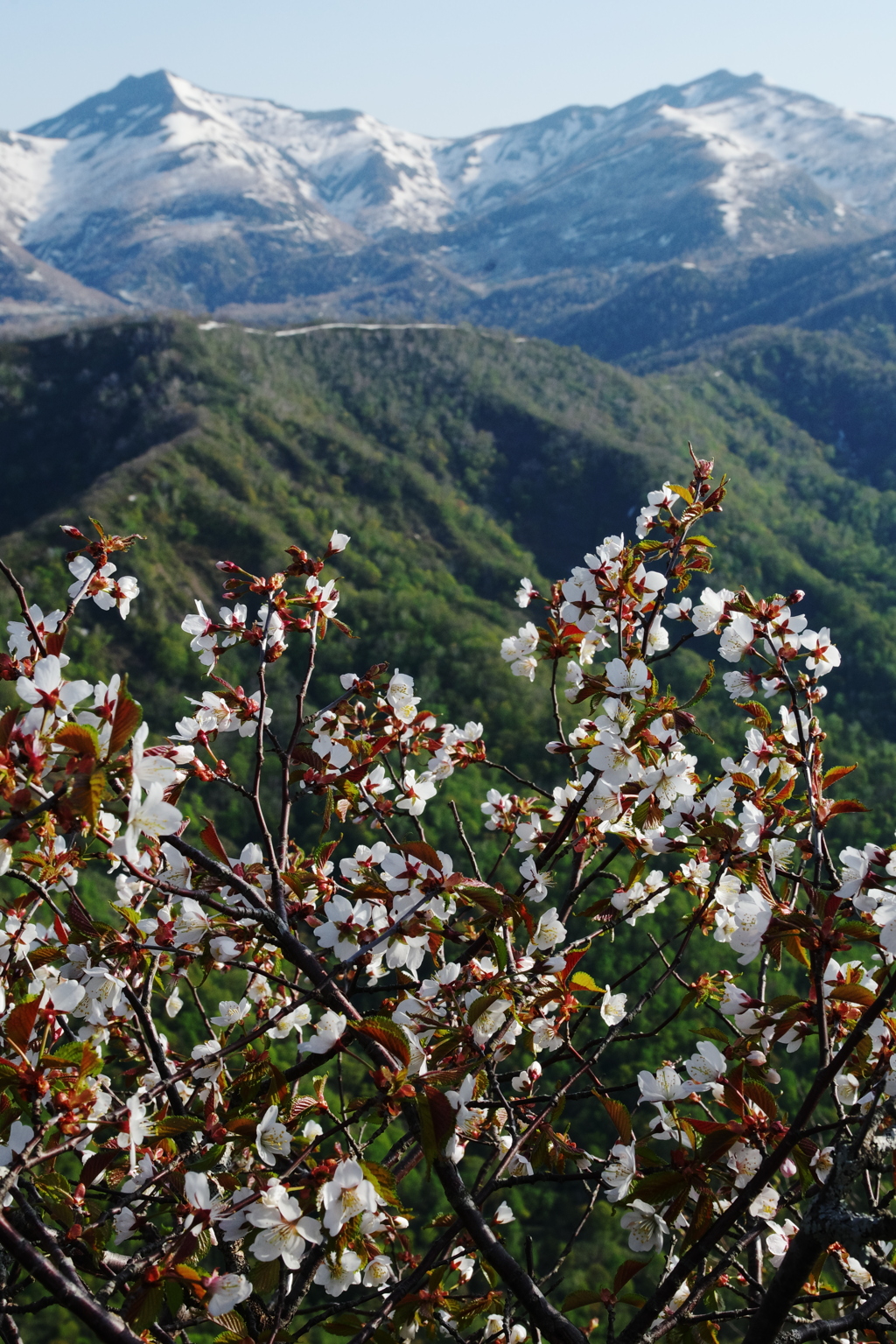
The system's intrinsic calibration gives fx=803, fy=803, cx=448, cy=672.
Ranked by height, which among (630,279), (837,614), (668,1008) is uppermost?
(630,279)

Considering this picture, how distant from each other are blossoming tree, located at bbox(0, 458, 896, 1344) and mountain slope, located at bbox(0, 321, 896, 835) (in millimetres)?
17818

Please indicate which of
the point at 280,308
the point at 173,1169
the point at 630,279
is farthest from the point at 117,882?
the point at 280,308

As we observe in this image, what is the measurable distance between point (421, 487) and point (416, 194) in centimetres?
16990

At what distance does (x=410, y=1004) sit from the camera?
1.57 meters

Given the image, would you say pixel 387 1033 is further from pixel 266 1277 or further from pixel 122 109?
pixel 122 109

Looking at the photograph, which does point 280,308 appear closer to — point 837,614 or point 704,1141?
point 837,614

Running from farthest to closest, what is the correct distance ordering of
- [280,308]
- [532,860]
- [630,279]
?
[280,308] → [630,279] → [532,860]

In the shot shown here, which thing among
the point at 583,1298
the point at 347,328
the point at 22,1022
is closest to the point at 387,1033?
the point at 22,1022

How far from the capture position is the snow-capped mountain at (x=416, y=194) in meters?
111

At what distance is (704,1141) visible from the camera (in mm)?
1242

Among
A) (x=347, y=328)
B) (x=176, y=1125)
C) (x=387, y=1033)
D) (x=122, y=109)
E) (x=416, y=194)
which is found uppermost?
(x=122, y=109)

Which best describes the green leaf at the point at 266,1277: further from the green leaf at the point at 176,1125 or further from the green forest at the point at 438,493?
the green forest at the point at 438,493

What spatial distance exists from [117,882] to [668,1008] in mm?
Answer: 14923

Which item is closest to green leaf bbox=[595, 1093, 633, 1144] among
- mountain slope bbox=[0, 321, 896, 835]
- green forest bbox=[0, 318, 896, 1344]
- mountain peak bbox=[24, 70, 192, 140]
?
green forest bbox=[0, 318, 896, 1344]
